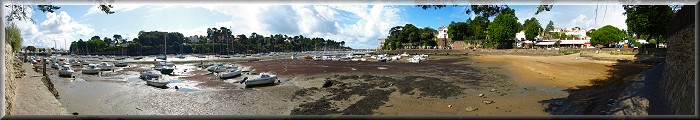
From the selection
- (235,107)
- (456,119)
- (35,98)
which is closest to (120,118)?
Result: (35,98)

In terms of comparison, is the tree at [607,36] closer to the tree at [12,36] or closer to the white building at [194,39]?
the tree at [12,36]

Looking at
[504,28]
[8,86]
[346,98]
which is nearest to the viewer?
[8,86]

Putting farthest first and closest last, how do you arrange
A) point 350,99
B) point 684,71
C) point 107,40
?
1. point 107,40
2. point 350,99
3. point 684,71

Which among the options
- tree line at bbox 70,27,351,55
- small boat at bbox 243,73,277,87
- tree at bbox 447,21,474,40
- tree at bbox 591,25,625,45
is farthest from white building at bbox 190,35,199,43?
tree at bbox 591,25,625,45

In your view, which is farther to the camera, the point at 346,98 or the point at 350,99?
the point at 346,98

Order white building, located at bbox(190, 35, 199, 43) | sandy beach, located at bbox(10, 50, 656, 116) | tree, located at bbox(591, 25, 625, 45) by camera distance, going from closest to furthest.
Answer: sandy beach, located at bbox(10, 50, 656, 116) < tree, located at bbox(591, 25, 625, 45) < white building, located at bbox(190, 35, 199, 43)

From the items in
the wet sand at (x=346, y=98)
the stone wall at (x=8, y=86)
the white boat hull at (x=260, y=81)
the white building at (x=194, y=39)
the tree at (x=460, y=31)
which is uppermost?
the white building at (x=194, y=39)

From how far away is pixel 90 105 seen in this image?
61.8ft

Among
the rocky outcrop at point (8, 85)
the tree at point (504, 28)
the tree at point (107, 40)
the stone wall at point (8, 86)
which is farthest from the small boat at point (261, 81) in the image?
the tree at point (107, 40)

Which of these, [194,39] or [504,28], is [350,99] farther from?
[194,39]

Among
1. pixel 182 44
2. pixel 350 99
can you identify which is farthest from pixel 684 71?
→ pixel 182 44

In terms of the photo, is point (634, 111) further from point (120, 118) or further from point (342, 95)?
point (120, 118)

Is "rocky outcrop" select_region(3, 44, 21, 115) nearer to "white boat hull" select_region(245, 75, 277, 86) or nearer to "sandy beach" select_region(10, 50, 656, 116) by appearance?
"sandy beach" select_region(10, 50, 656, 116)

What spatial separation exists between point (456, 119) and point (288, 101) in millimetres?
9572
